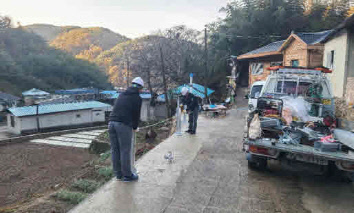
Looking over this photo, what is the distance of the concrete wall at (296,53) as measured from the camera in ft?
52.2

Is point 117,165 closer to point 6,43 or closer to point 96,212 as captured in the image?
point 96,212

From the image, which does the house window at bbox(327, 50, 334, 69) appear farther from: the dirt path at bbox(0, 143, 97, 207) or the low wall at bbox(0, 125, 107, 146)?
the low wall at bbox(0, 125, 107, 146)

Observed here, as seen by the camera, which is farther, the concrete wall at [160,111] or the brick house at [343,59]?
the concrete wall at [160,111]

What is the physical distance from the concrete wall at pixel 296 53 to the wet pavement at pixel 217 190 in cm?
1250

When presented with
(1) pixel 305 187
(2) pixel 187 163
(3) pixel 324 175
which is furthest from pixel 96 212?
(3) pixel 324 175

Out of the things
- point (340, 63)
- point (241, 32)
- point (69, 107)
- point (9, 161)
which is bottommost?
point (9, 161)

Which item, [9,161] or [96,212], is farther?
[9,161]

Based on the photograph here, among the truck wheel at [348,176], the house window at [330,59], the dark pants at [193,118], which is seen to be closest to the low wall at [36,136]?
the dark pants at [193,118]

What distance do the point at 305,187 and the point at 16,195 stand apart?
29.4ft

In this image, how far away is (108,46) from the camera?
78125 mm

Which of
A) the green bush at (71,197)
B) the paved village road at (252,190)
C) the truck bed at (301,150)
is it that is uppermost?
the truck bed at (301,150)

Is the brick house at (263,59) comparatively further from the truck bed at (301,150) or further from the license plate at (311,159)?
the license plate at (311,159)

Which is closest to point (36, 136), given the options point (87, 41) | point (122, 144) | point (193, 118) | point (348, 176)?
point (193, 118)

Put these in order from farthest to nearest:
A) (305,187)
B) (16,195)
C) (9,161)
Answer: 1. (9,161)
2. (16,195)
3. (305,187)
